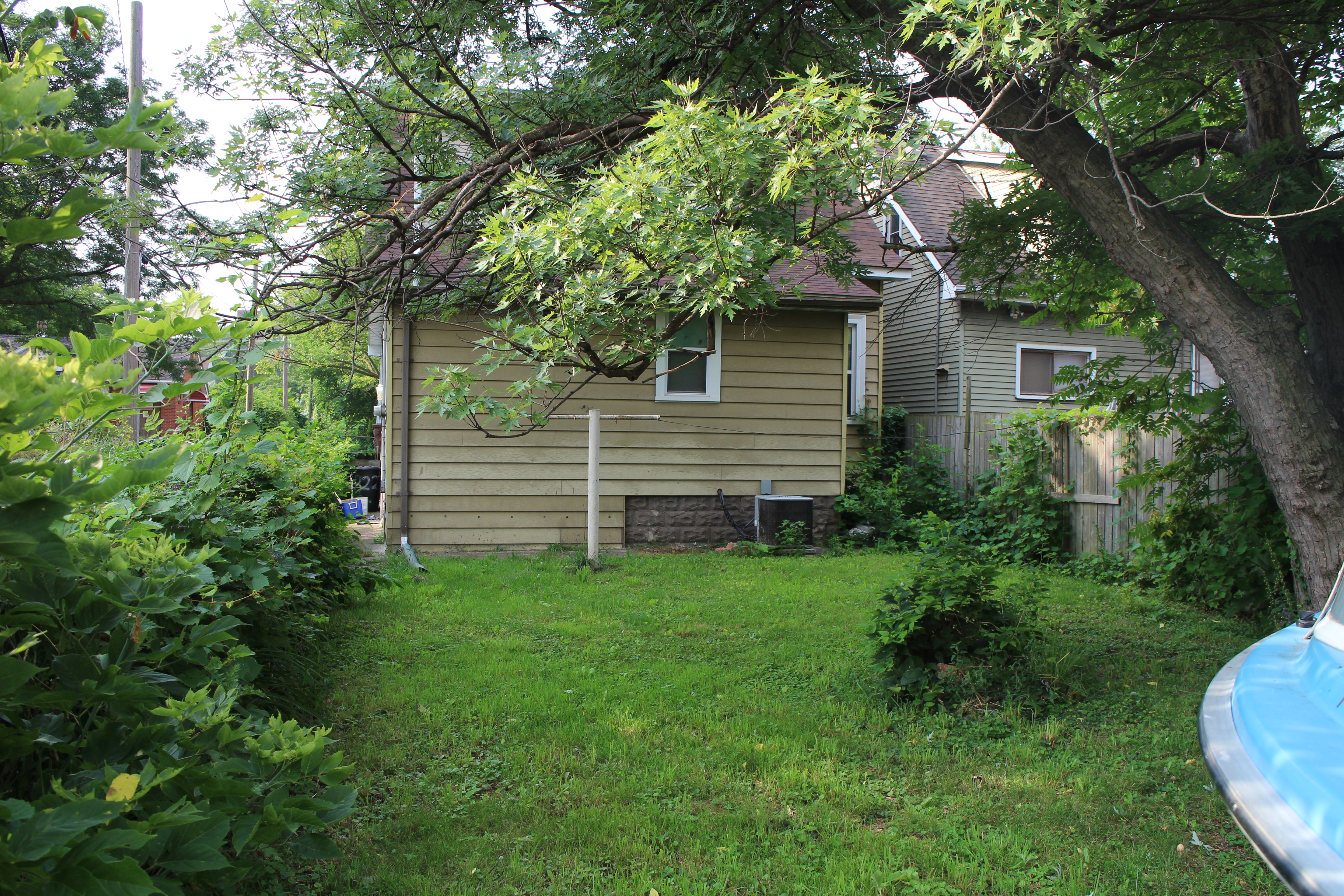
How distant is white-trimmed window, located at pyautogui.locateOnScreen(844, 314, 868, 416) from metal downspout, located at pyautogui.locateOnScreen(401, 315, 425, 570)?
6772mm

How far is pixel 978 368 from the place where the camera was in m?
16.1

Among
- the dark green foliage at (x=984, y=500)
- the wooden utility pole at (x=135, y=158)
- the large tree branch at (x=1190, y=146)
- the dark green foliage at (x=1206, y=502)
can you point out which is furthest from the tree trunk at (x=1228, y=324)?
the wooden utility pole at (x=135, y=158)

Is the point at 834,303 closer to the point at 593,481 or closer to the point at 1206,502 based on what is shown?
the point at 593,481

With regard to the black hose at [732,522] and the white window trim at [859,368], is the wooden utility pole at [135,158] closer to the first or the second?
the black hose at [732,522]

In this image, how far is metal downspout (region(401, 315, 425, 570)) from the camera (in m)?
10.1

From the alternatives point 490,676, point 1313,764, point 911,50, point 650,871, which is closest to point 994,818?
point 650,871

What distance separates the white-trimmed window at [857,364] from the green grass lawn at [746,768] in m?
7.38

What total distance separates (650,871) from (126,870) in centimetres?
190

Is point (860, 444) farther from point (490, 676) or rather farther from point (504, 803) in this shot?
point (504, 803)

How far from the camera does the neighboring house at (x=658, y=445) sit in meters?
10.3

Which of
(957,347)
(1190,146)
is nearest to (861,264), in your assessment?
(1190,146)

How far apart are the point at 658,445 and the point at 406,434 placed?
3111 mm

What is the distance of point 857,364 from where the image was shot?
549 inches

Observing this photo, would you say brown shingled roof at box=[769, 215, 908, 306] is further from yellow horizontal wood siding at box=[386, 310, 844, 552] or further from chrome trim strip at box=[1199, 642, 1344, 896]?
chrome trim strip at box=[1199, 642, 1344, 896]
